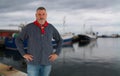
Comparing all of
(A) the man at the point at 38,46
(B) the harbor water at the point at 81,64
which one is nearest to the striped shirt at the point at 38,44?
(A) the man at the point at 38,46

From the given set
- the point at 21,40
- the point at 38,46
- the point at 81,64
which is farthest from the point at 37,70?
the point at 81,64

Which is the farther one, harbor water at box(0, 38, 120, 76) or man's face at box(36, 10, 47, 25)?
harbor water at box(0, 38, 120, 76)

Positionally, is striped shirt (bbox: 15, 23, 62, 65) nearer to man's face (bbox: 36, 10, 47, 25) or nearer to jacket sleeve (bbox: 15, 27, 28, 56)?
jacket sleeve (bbox: 15, 27, 28, 56)

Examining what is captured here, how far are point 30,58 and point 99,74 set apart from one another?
13221 millimetres

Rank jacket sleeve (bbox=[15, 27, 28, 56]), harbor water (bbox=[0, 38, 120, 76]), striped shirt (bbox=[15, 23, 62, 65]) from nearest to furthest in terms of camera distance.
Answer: striped shirt (bbox=[15, 23, 62, 65]) < jacket sleeve (bbox=[15, 27, 28, 56]) < harbor water (bbox=[0, 38, 120, 76])

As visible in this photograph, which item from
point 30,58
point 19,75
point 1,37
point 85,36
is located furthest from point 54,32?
point 85,36

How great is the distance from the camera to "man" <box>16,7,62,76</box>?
12.7ft

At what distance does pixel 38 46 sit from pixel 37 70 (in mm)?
458

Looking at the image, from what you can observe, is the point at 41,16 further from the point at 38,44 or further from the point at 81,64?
the point at 81,64

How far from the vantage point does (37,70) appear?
3.94 metres

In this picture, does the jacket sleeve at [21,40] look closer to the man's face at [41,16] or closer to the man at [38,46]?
the man at [38,46]

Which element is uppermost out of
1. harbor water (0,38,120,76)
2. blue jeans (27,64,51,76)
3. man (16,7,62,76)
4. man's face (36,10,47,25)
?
man's face (36,10,47,25)

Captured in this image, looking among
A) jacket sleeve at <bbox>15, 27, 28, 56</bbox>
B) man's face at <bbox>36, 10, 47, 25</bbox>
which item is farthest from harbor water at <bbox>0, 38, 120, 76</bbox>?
man's face at <bbox>36, 10, 47, 25</bbox>

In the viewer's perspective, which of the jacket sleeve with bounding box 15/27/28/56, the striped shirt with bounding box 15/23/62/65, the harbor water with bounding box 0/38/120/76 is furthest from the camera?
the harbor water with bounding box 0/38/120/76
